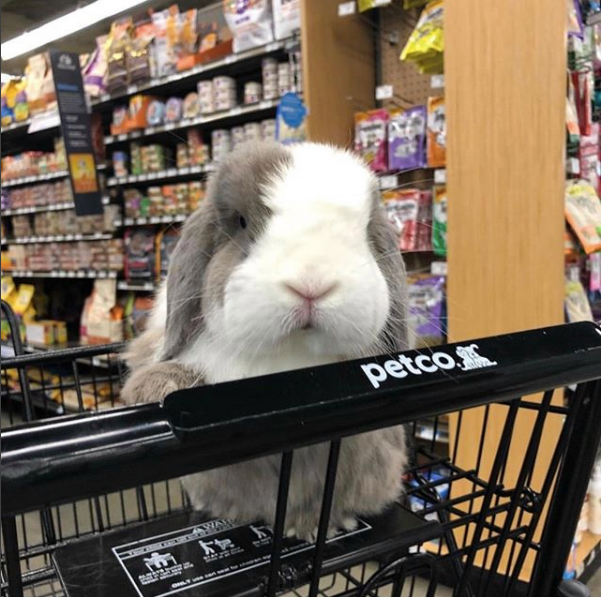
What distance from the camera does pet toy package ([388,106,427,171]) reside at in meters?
2.30

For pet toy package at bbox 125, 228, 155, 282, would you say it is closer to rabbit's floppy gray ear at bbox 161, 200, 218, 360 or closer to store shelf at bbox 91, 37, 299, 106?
store shelf at bbox 91, 37, 299, 106

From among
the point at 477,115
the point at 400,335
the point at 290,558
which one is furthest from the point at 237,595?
the point at 477,115

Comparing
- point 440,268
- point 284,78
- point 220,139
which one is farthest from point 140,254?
point 440,268

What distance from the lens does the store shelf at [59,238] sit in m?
3.77

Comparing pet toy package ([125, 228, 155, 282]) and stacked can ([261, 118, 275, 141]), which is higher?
stacked can ([261, 118, 275, 141])

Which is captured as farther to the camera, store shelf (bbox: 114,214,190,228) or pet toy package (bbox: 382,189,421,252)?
store shelf (bbox: 114,214,190,228)

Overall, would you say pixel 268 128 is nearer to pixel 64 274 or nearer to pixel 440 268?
pixel 440 268

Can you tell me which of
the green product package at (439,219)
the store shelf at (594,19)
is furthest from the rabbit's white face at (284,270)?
the store shelf at (594,19)

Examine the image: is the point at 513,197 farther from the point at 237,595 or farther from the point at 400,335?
the point at 237,595

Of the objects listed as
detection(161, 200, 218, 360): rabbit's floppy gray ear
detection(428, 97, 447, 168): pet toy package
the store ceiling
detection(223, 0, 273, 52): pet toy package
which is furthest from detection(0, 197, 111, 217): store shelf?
detection(161, 200, 218, 360): rabbit's floppy gray ear

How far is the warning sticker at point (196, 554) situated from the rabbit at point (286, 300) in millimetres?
21

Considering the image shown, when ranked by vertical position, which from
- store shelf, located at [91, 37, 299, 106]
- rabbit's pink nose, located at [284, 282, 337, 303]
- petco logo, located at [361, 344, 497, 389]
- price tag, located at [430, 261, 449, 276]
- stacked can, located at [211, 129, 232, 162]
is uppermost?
store shelf, located at [91, 37, 299, 106]

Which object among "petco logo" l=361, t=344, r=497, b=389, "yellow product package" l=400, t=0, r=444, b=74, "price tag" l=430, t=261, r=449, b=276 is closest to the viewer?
"petco logo" l=361, t=344, r=497, b=389

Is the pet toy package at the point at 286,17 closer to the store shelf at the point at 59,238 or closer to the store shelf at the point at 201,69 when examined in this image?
the store shelf at the point at 201,69
